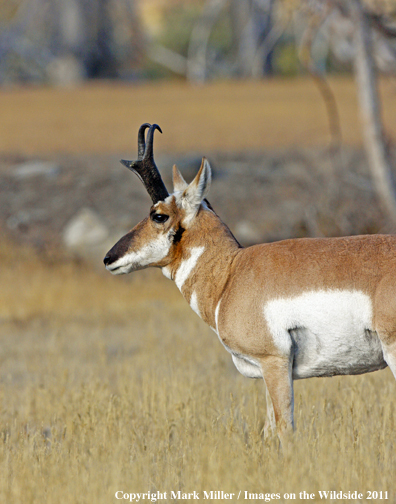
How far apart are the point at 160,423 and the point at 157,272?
8.78 meters

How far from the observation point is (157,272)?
15258mm

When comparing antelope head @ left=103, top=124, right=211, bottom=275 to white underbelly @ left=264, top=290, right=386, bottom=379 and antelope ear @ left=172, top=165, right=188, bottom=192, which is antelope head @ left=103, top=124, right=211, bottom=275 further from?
white underbelly @ left=264, top=290, right=386, bottom=379

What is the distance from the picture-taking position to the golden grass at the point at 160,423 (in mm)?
4742

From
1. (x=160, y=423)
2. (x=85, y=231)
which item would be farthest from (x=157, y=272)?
(x=160, y=423)

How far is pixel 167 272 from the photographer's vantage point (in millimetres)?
5957

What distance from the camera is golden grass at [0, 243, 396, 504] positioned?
4742mm

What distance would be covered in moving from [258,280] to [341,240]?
672 millimetres

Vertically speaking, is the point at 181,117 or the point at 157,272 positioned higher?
the point at 181,117

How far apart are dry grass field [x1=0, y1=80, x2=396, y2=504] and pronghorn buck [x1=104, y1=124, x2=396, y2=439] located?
57cm

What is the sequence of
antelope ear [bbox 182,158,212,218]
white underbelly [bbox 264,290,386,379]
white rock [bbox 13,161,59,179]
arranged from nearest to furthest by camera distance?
white underbelly [bbox 264,290,386,379]
antelope ear [bbox 182,158,212,218]
white rock [bbox 13,161,59,179]

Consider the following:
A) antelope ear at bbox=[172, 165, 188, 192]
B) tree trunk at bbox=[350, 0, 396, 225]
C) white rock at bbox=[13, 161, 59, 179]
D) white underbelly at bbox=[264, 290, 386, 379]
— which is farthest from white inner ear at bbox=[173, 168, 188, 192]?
white rock at bbox=[13, 161, 59, 179]

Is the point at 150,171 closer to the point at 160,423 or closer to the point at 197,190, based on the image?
the point at 197,190

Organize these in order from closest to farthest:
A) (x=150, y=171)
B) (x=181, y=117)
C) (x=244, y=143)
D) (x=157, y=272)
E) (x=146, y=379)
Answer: (x=150, y=171)
(x=146, y=379)
(x=157, y=272)
(x=244, y=143)
(x=181, y=117)

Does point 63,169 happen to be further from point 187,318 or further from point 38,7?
A: point 38,7
